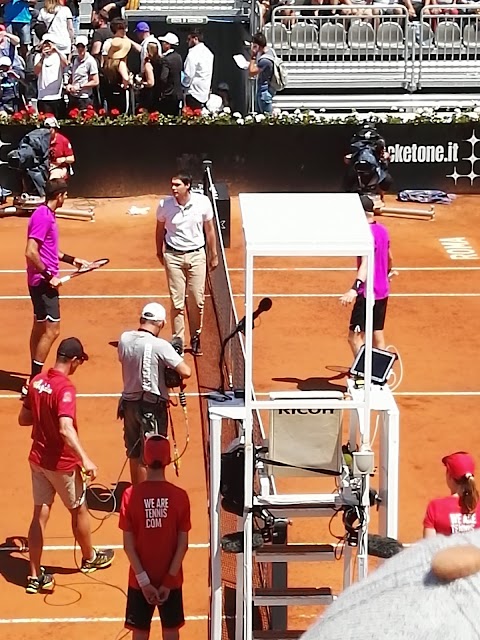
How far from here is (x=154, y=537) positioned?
22.9 ft

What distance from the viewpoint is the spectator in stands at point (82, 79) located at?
21.4 meters

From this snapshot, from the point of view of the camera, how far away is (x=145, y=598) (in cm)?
716

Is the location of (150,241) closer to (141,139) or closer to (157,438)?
(141,139)

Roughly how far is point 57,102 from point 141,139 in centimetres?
218

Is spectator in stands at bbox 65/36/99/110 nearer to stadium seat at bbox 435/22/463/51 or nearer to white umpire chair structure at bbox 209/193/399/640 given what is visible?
stadium seat at bbox 435/22/463/51

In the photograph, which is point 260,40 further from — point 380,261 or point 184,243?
point 380,261

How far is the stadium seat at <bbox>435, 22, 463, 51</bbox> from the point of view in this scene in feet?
78.5

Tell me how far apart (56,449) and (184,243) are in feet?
15.4

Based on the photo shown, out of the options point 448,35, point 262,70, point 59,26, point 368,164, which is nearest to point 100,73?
point 59,26

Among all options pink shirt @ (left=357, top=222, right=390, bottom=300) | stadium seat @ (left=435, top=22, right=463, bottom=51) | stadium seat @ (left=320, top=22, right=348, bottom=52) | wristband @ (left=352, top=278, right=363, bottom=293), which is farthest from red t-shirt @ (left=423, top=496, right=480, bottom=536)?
stadium seat @ (left=435, top=22, right=463, bottom=51)

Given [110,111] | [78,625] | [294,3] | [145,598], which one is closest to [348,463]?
[145,598]

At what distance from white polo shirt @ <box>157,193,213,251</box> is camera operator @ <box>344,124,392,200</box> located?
243 inches

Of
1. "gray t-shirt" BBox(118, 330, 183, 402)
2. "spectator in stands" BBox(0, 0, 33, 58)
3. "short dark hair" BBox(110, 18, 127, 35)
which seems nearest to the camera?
"gray t-shirt" BBox(118, 330, 183, 402)

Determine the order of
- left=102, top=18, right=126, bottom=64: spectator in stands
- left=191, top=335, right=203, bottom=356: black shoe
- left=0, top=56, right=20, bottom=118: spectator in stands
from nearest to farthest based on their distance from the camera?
left=191, top=335, right=203, bottom=356: black shoe
left=0, top=56, right=20, bottom=118: spectator in stands
left=102, top=18, right=126, bottom=64: spectator in stands
